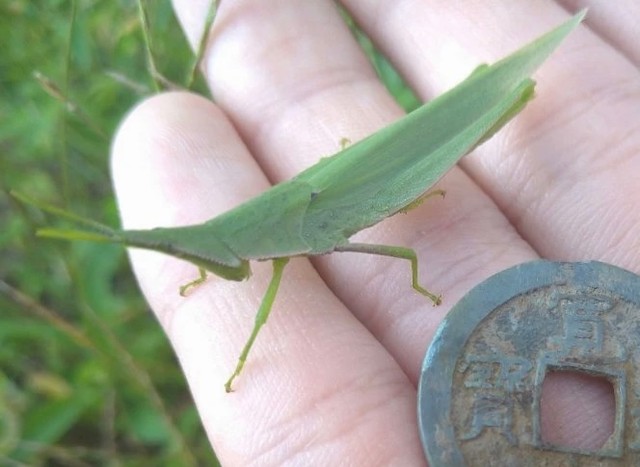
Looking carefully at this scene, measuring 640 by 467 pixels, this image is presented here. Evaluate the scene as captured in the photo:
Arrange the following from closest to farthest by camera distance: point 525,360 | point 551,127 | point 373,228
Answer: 1. point 525,360
2. point 373,228
3. point 551,127

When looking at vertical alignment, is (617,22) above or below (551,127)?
above

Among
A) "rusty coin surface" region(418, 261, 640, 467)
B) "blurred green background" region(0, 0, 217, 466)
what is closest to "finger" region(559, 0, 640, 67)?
"rusty coin surface" region(418, 261, 640, 467)

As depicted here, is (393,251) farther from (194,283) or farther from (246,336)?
(194,283)

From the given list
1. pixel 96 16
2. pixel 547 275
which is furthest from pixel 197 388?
pixel 96 16

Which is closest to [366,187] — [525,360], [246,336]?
[246,336]

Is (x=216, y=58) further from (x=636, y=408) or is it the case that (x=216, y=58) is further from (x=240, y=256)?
(x=636, y=408)

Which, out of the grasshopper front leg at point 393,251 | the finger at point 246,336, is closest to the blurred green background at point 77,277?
the finger at point 246,336

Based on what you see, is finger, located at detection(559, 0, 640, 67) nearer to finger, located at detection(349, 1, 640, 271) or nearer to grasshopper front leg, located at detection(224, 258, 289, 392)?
finger, located at detection(349, 1, 640, 271)
